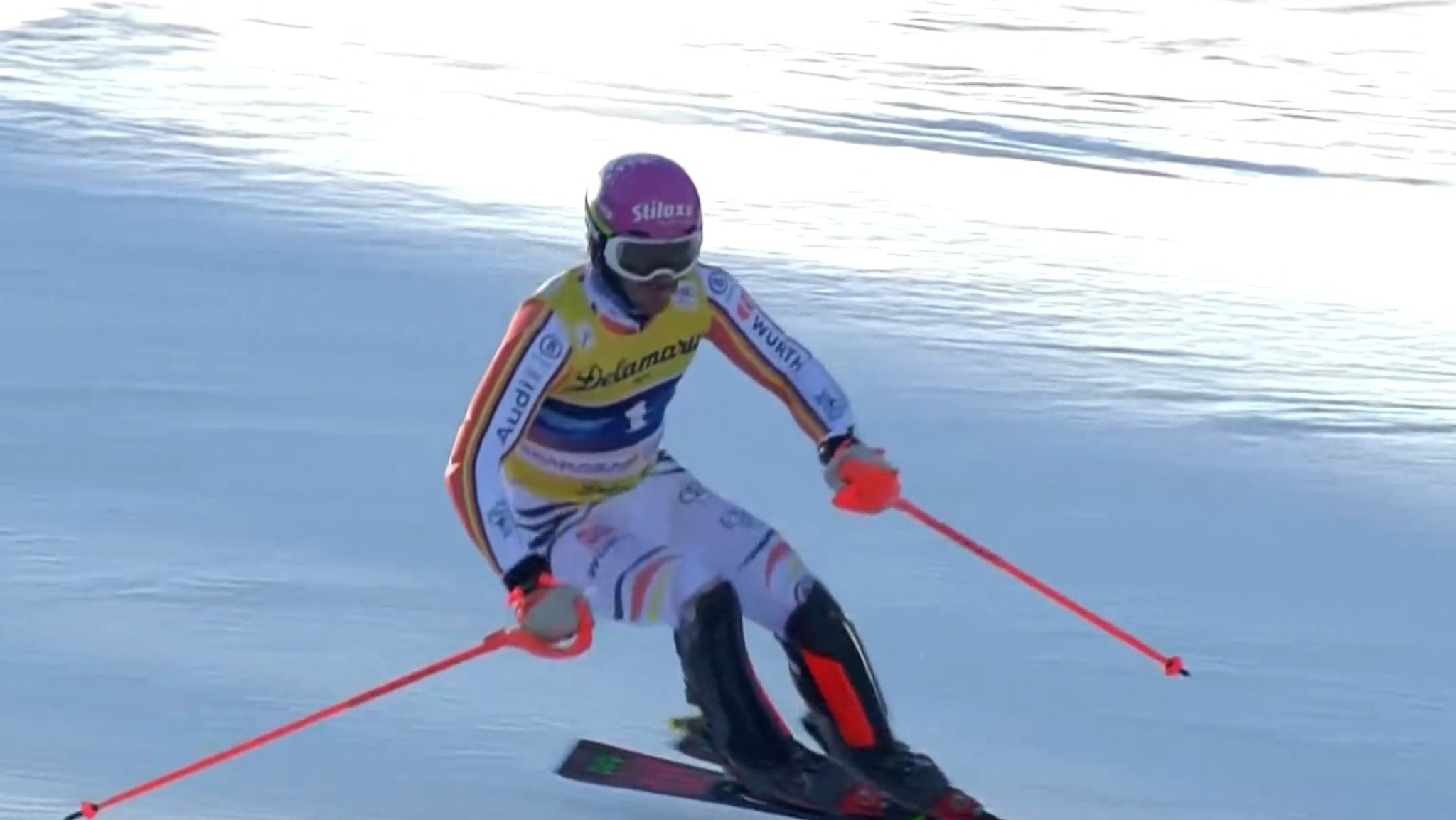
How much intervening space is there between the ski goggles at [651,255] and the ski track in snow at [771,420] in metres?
0.91

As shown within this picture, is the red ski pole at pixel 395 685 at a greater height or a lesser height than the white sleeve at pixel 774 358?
lesser

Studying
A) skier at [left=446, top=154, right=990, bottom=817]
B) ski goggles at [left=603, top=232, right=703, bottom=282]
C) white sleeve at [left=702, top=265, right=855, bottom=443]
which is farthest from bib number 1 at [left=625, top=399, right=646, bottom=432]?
ski goggles at [left=603, top=232, right=703, bottom=282]

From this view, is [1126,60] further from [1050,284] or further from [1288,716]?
[1288,716]

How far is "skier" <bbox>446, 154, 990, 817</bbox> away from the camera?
366 cm

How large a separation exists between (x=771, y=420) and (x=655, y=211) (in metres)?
2.88

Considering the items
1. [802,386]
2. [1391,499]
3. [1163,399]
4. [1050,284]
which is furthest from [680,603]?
[1050,284]

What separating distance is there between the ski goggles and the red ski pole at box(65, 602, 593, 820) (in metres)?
0.57

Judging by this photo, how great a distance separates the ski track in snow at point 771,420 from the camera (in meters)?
4.18

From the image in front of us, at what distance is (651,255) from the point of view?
144 inches

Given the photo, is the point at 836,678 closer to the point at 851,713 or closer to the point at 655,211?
the point at 851,713

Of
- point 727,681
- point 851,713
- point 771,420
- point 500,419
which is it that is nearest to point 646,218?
point 500,419

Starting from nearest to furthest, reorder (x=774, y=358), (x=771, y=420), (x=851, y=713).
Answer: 1. (x=851, y=713)
2. (x=774, y=358)
3. (x=771, y=420)

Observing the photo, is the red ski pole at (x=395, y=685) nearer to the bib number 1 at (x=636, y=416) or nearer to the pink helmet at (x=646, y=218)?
the bib number 1 at (x=636, y=416)

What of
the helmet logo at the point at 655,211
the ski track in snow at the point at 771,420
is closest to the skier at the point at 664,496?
the helmet logo at the point at 655,211
